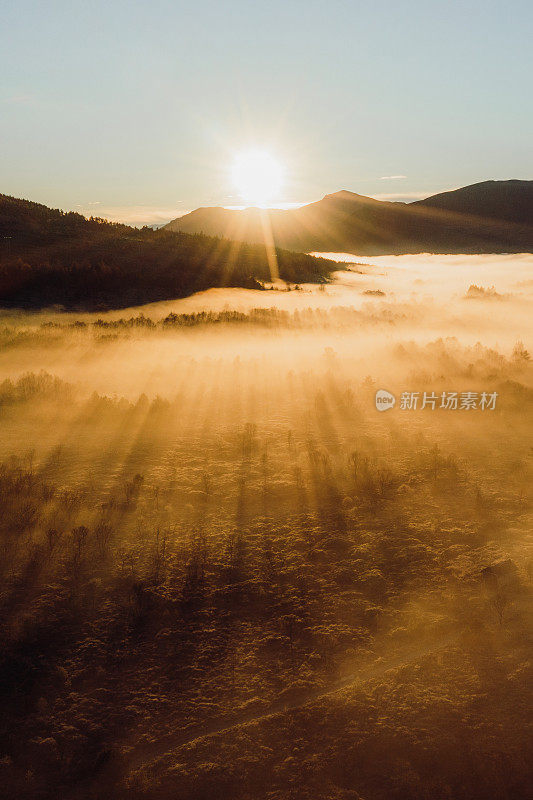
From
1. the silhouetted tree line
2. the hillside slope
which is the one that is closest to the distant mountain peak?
the hillside slope

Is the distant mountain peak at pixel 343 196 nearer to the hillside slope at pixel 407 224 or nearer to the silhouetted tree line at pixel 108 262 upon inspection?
the hillside slope at pixel 407 224

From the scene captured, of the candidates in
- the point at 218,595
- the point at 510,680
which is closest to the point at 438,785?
the point at 510,680

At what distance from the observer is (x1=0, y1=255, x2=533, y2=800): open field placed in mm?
3740

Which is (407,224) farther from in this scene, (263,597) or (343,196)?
(263,597)

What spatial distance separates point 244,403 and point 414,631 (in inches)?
309

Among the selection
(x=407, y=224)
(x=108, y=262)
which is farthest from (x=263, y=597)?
(x=407, y=224)

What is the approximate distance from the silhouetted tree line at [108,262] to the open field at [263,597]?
16066 millimetres

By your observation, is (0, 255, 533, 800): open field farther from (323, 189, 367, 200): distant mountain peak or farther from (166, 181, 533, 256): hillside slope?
(323, 189, 367, 200): distant mountain peak

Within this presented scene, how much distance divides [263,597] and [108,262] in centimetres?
2966

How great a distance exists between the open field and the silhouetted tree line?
633 inches

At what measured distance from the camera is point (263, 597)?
5.43m

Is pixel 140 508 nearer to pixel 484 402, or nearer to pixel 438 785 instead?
pixel 438 785

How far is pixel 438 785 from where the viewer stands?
3547mm

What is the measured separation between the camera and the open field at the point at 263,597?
374cm
